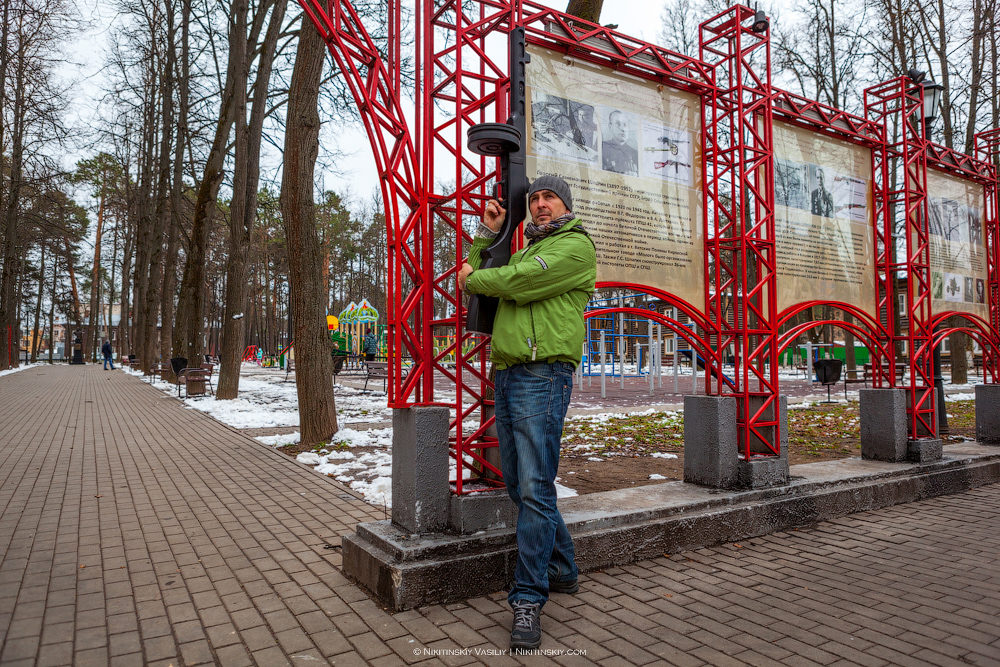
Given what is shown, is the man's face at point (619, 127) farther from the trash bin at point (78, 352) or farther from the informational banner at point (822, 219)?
the trash bin at point (78, 352)

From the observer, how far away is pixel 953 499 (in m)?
6.05

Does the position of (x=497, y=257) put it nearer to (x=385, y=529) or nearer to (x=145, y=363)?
(x=385, y=529)

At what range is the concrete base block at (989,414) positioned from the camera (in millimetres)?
7805

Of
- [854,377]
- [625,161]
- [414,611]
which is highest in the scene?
[625,161]

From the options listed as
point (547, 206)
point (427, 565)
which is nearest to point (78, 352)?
point (427, 565)

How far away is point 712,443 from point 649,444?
379cm

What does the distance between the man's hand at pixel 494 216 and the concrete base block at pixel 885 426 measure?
194 inches

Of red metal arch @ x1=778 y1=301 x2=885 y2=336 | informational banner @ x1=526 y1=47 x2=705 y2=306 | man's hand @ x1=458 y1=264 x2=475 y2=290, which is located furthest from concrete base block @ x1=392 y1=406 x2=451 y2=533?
red metal arch @ x1=778 y1=301 x2=885 y2=336

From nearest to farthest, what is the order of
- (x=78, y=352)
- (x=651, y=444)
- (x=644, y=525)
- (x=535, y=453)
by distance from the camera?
(x=535, y=453), (x=644, y=525), (x=651, y=444), (x=78, y=352)

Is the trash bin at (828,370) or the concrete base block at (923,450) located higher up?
the trash bin at (828,370)

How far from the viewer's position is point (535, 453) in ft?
10.3

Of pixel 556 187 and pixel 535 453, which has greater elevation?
pixel 556 187

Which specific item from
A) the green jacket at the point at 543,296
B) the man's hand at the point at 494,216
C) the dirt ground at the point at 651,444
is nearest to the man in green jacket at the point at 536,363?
the green jacket at the point at 543,296

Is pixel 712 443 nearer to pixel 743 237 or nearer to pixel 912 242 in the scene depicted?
pixel 743 237
